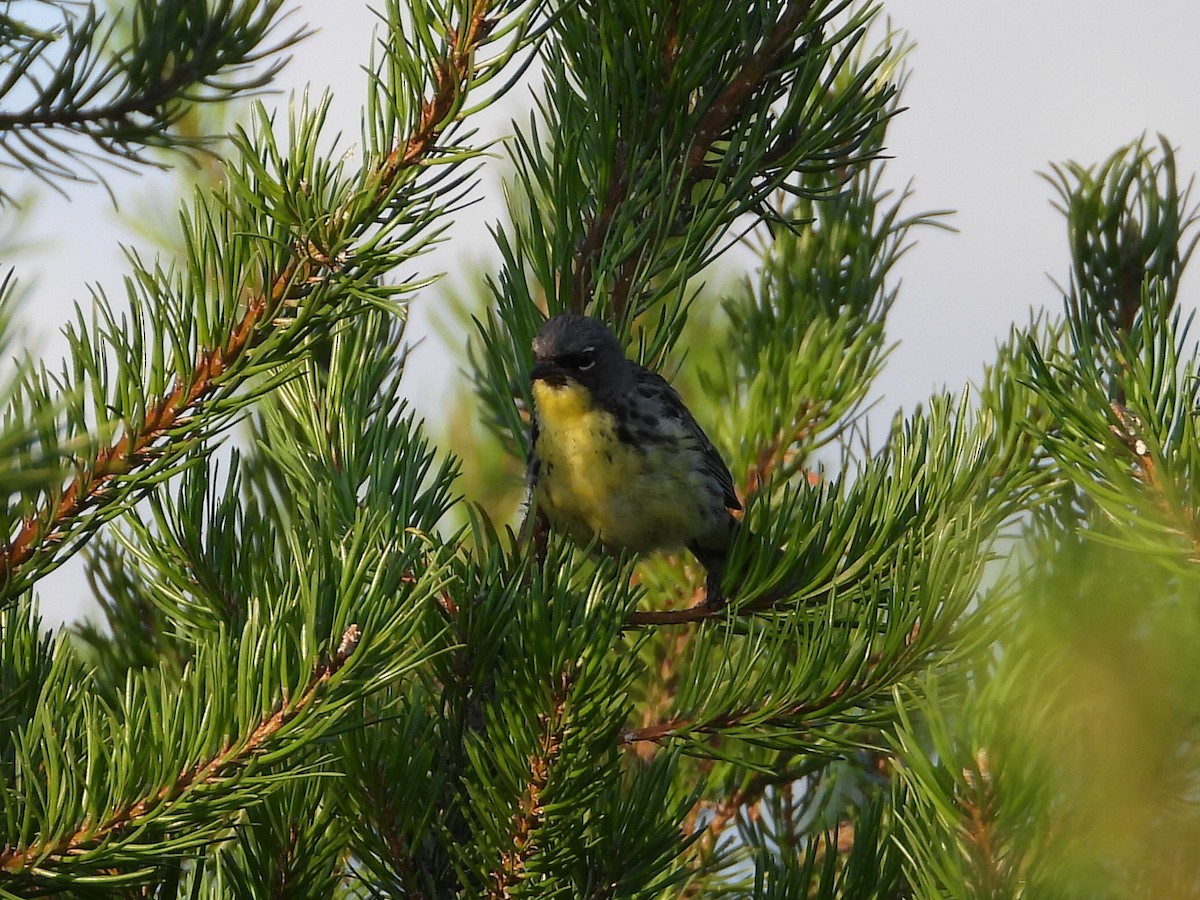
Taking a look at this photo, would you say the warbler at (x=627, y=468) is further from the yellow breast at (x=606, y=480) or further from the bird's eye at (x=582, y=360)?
the bird's eye at (x=582, y=360)

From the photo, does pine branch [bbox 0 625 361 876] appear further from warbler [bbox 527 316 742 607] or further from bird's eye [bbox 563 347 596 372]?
warbler [bbox 527 316 742 607]

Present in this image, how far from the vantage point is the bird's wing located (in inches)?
135

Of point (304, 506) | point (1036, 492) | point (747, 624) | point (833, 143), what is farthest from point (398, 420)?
point (1036, 492)

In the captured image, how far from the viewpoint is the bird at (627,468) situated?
3627 mm

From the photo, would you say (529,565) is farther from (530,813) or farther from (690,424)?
(690,424)

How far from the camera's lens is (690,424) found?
12.3 feet

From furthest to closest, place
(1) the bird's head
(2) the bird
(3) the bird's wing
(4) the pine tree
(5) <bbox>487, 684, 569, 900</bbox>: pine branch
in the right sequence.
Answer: (2) the bird
(3) the bird's wing
(1) the bird's head
(5) <bbox>487, 684, 569, 900</bbox>: pine branch
(4) the pine tree

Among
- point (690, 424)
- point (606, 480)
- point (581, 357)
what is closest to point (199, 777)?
point (581, 357)

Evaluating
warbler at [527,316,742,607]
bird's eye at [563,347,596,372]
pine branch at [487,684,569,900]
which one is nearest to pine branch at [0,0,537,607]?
pine branch at [487,684,569,900]

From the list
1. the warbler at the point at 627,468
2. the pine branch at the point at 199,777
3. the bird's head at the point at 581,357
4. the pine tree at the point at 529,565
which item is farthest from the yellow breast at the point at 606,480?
the pine branch at the point at 199,777

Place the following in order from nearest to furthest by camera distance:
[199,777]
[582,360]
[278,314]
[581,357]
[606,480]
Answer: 1. [199,777]
2. [278,314]
3. [581,357]
4. [582,360]
5. [606,480]

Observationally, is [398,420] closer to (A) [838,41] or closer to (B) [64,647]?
(B) [64,647]

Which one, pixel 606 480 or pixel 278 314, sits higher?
pixel 278 314

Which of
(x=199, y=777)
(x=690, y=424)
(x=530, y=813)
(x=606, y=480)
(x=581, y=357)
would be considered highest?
(x=581, y=357)
